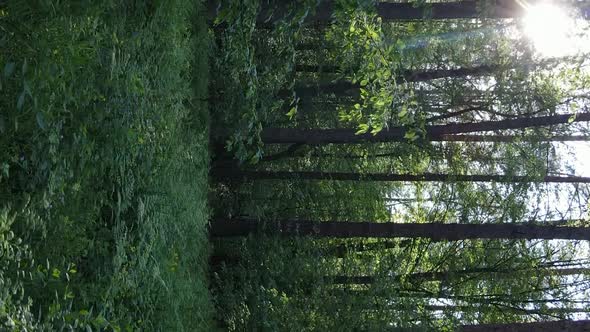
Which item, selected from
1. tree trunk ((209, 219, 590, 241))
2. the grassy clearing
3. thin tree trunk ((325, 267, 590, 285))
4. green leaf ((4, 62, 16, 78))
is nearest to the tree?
thin tree trunk ((325, 267, 590, 285))

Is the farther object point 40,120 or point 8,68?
point 40,120

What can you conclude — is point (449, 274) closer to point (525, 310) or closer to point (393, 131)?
point (525, 310)

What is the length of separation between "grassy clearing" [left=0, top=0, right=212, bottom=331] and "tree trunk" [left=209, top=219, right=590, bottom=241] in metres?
2.70

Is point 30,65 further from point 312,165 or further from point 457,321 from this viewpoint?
point 312,165

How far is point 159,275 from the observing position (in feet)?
23.4

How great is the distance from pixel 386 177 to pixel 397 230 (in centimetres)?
413

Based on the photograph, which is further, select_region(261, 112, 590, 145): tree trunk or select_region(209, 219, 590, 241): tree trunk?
select_region(261, 112, 590, 145): tree trunk

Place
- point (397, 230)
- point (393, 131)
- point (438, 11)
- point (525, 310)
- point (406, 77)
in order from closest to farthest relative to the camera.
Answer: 1. point (438, 11)
2. point (397, 230)
3. point (393, 131)
4. point (525, 310)
5. point (406, 77)

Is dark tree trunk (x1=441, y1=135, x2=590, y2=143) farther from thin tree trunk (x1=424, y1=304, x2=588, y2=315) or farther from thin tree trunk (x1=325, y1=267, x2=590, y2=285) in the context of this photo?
thin tree trunk (x1=424, y1=304, x2=588, y2=315)

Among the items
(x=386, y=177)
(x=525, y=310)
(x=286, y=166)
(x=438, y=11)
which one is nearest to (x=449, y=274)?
(x=525, y=310)

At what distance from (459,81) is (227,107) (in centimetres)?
576

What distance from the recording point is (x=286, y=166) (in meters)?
14.6

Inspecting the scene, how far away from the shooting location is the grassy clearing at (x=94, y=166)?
4.49 m

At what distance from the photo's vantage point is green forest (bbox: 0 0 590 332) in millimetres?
4887
